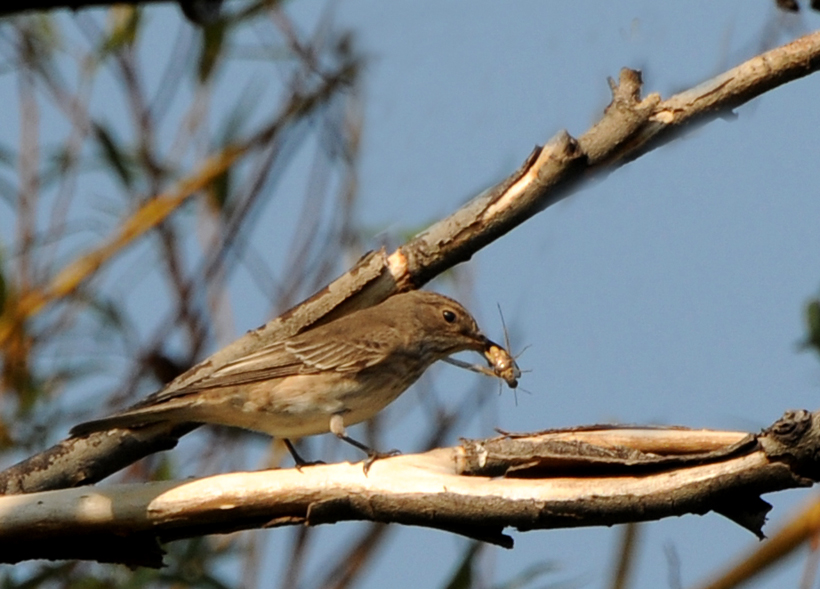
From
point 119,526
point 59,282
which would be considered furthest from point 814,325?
point 59,282

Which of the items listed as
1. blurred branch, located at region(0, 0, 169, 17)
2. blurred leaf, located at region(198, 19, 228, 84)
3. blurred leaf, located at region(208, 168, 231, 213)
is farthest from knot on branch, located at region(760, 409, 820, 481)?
blurred leaf, located at region(208, 168, 231, 213)

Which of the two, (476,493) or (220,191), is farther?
(220,191)

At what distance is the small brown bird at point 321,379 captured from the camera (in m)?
4.83

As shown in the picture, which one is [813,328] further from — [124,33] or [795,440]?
[124,33]

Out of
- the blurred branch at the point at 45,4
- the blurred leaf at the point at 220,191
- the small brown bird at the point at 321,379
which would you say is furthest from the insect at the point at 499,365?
the blurred branch at the point at 45,4

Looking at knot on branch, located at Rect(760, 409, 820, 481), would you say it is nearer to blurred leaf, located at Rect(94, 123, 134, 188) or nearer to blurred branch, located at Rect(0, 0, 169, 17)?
blurred branch, located at Rect(0, 0, 169, 17)

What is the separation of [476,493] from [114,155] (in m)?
3.09

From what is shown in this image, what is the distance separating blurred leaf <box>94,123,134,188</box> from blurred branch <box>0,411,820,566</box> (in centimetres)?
240

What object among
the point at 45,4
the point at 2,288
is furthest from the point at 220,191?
the point at 45,4

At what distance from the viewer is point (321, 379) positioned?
16.8ft

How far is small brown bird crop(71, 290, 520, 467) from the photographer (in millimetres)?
4832

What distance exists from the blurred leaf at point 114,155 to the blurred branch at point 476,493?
7.88 ft

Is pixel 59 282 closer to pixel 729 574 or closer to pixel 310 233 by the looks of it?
pixel 310 233

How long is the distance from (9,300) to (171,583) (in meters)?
1.42
